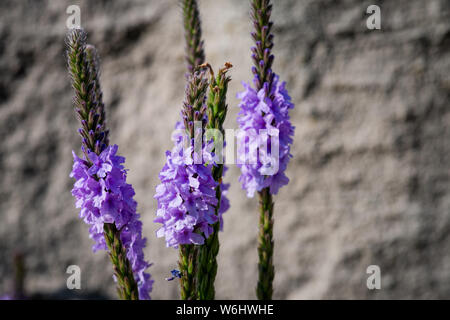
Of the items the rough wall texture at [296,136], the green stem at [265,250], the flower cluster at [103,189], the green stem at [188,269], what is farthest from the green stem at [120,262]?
the rough wall texture at [296,136]

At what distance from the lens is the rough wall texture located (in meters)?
2.83

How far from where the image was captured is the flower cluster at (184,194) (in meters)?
1.37

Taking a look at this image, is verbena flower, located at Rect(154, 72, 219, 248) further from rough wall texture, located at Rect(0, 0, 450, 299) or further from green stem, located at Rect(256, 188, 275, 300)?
rough wall texture, located at Rect(0, 0, 450, 299)

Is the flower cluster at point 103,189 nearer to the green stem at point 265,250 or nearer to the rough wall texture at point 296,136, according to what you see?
the green stem at point 265,250

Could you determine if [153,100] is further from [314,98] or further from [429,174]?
[429,174]

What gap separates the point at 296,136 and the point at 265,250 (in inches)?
50.3

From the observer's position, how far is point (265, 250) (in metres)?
1.84

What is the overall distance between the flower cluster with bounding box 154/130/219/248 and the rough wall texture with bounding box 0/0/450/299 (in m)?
1.64

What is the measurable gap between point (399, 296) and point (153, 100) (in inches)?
83.1

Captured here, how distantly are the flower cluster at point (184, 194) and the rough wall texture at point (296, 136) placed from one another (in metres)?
1.64

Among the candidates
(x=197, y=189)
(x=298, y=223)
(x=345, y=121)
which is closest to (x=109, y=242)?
(x=197, y=189)

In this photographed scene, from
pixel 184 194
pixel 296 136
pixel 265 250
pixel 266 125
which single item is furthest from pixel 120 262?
pixel 296 136

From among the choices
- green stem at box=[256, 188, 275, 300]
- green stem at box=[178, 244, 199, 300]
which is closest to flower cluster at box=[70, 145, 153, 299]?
green stem at box=[178, 244, 199, 300]

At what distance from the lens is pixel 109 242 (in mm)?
Answer: 1542
